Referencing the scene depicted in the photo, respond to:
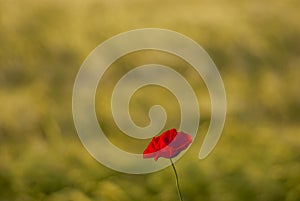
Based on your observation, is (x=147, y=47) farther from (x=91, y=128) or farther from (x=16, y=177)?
(x=16, y=177)

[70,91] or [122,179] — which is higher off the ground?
[70,91]

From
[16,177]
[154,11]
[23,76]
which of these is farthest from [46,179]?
[154,11]

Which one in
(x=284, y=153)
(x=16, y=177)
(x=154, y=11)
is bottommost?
(x=284, y=153)
